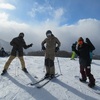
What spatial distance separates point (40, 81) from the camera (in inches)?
349

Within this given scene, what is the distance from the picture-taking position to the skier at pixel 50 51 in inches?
380

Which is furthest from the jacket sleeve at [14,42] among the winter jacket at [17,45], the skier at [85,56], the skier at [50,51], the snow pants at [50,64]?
the skier at [85,56]

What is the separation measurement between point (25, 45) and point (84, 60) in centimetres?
367

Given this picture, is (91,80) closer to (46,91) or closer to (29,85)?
(46,91)

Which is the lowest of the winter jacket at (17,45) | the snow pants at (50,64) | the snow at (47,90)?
the snow at (47,90)

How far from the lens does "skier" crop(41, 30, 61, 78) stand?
9641mm

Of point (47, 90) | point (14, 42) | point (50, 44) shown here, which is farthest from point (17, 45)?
point (47, 90)

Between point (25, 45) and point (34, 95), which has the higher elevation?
point (25, 45)

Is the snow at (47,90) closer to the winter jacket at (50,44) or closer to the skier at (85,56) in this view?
the skier at (85,56)

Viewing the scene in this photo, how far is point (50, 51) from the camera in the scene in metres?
9.71

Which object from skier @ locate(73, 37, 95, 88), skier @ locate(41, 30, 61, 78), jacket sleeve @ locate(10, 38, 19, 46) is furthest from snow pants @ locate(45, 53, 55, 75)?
jacket sleeve @ locate(10, 38, 19, 46)

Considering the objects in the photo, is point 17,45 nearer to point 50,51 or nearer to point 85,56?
point 50,51

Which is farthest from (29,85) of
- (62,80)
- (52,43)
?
(52,43)

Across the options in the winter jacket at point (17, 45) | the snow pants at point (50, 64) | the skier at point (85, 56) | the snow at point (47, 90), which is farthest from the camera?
the winter jacket at point (17, 45)
